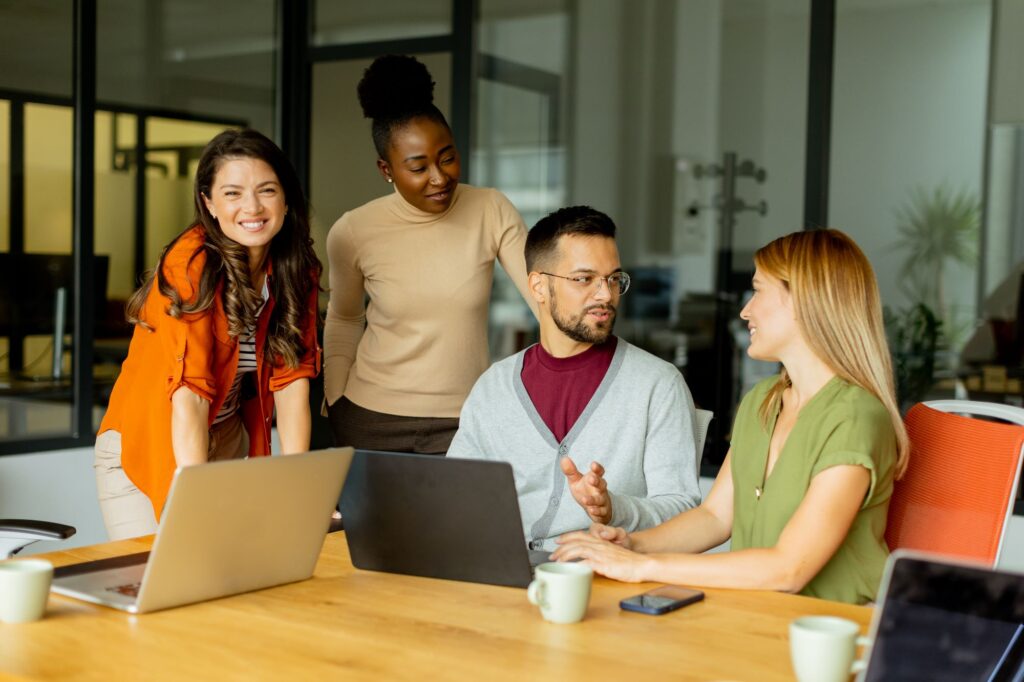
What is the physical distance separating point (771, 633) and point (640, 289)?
122 inches

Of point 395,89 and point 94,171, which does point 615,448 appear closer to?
point 395,89

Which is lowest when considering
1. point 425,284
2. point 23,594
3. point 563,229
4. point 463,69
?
point 23,594

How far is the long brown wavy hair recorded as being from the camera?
8.09 feet

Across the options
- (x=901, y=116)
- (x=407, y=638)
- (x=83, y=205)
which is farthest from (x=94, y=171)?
(x=407, y=638)

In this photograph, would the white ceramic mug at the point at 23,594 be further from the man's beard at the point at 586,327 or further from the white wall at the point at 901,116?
the white wall at the point at 901,116

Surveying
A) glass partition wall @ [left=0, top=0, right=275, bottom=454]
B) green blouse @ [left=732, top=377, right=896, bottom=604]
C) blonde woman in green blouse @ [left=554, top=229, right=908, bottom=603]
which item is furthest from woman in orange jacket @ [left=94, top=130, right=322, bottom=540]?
glass partition wall @ [left=0, top=0, right=275, bottom=454]

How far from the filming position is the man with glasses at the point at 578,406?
2420mm

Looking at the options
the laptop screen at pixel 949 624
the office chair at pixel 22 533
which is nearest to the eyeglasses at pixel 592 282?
the office chair at pixel 22 533

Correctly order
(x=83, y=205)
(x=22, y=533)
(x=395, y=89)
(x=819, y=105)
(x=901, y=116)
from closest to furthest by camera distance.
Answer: (x=22, y=533)
(x=395, y=89)
(x=901, y=116)
(x=819, y=105)
(x=83, y=205)

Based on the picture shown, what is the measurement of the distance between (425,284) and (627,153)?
174cm

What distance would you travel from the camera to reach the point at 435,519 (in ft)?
6.16

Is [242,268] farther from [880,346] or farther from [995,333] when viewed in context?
[995,333]

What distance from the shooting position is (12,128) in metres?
4.33

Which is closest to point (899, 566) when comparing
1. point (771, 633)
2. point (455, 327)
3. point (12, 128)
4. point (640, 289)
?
point (771, 633)
